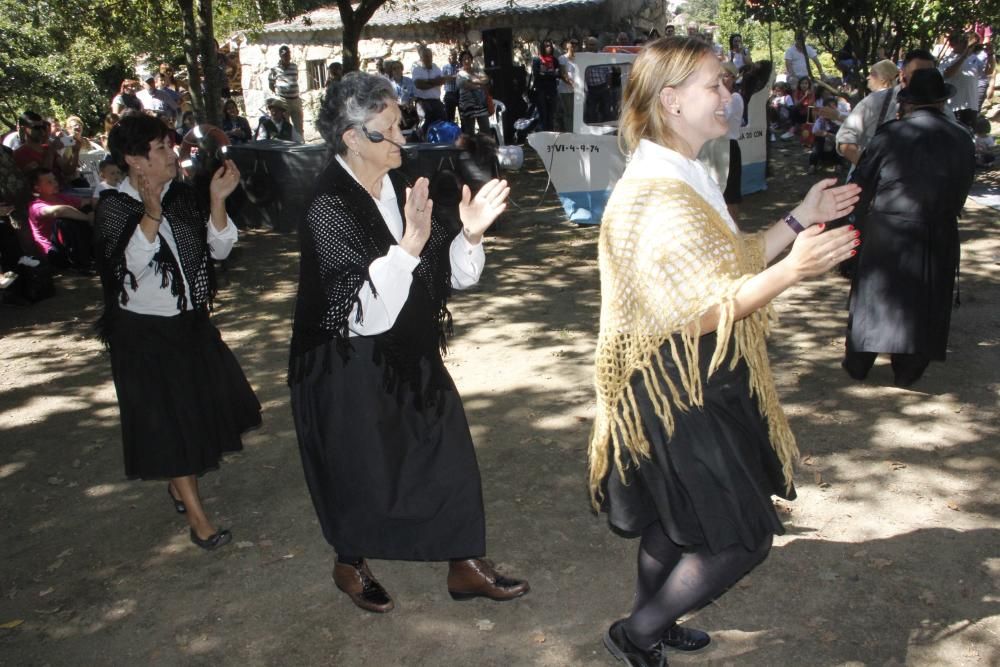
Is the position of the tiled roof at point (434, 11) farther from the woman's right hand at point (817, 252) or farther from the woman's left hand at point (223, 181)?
the woman's right hand at point (817, 252)

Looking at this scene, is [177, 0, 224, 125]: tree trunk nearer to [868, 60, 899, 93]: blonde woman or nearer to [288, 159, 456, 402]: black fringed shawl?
[868, 60, 899, 93]: blonde woman

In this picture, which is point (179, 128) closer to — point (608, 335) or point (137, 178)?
point (137, 178)

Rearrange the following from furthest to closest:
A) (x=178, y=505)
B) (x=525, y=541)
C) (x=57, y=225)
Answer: (x=57, y=225) < (x=178, y=505) < (x=525, y=541)

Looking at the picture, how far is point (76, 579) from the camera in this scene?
3.93 m

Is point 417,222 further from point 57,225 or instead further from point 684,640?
point 57,225

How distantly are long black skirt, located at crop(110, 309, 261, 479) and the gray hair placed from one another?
125cm

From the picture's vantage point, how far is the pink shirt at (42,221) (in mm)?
9055

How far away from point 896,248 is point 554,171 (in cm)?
518

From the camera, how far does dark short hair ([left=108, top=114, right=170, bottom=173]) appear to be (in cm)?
351

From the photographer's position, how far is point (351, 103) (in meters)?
2.96

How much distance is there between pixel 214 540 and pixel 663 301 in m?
2.55

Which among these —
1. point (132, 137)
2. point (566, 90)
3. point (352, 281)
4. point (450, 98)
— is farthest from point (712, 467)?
point (566, 90)

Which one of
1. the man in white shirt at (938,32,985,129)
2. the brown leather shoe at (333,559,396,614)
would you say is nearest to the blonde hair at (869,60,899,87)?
the man in white shirt at (938,32,985,129)

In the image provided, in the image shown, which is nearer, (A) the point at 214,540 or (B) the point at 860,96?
(A) the point at 214,540
